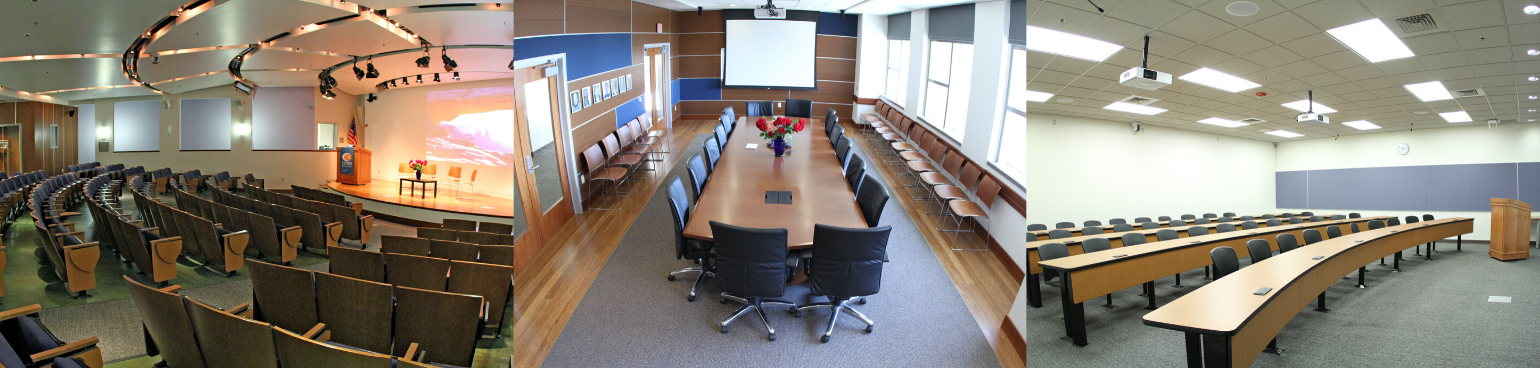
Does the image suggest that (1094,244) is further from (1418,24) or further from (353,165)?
(353,165)

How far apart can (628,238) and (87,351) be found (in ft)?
12.5

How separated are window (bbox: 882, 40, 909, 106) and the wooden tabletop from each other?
1.00 metres

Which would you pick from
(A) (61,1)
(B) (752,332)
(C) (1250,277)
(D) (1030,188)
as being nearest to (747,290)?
(B) (752,332)

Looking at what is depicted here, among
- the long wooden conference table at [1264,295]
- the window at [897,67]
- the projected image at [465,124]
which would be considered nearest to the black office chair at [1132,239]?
the long wooden conference table at [1264,295]

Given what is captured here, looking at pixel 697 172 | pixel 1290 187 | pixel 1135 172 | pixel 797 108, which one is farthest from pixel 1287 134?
pixel 797 108

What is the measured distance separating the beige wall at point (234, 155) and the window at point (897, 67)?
12576mm

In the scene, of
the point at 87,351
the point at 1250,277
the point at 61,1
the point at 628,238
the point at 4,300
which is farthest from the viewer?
the point at 4,300

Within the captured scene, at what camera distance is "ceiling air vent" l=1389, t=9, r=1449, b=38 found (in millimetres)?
1044

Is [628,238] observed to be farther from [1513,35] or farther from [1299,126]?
[1513,35]

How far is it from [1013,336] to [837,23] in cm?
424

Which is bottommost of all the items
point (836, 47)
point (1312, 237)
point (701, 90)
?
point (1312, 237)

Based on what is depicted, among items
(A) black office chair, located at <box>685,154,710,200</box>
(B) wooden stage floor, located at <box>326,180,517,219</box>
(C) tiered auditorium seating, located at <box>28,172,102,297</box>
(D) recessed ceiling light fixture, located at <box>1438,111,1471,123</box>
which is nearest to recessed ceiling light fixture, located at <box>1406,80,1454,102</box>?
(D) recessed ceiling light fixture, located at <box>1438,111,1471,123</box>

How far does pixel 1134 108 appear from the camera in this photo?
2213mm

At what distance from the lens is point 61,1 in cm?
628
